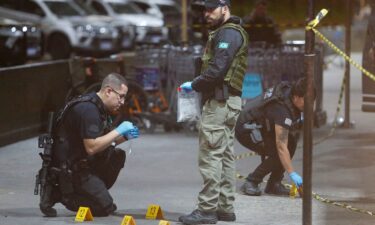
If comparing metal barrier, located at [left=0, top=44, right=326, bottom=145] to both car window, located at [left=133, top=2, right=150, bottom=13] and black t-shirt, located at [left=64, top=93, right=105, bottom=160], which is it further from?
car window, located at [left=133, top=2, right=150, bottom=13]

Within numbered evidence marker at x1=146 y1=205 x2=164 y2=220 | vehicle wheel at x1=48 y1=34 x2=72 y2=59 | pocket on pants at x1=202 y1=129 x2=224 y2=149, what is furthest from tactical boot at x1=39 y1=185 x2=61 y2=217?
vehicle wheel at x1=48 y1=34 x2=72 y2=59

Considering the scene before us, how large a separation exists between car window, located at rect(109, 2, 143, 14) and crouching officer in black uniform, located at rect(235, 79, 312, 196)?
2398cm

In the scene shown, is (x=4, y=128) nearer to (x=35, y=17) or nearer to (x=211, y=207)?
(x=211, y=207)

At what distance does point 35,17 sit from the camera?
2922 cm

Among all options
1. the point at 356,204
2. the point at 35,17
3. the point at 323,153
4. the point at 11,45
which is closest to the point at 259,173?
the point at 356,204

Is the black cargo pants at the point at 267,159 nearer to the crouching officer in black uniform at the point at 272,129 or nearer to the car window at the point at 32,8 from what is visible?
the crouching officer in black uniform at the point at 272,129

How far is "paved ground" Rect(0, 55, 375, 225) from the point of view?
9.54 meters

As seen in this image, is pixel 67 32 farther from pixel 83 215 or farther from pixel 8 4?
pixel 83 215

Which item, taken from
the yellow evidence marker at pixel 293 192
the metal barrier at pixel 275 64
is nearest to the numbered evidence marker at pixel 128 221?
the yellow evidence marker at pixel 293 192

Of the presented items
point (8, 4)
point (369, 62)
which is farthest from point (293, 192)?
point (8, 4)

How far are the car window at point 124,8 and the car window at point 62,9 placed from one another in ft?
12.2

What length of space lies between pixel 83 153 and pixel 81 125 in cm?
28

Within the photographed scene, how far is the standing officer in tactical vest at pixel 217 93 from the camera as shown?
8.94 m

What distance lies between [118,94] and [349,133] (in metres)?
6.63
